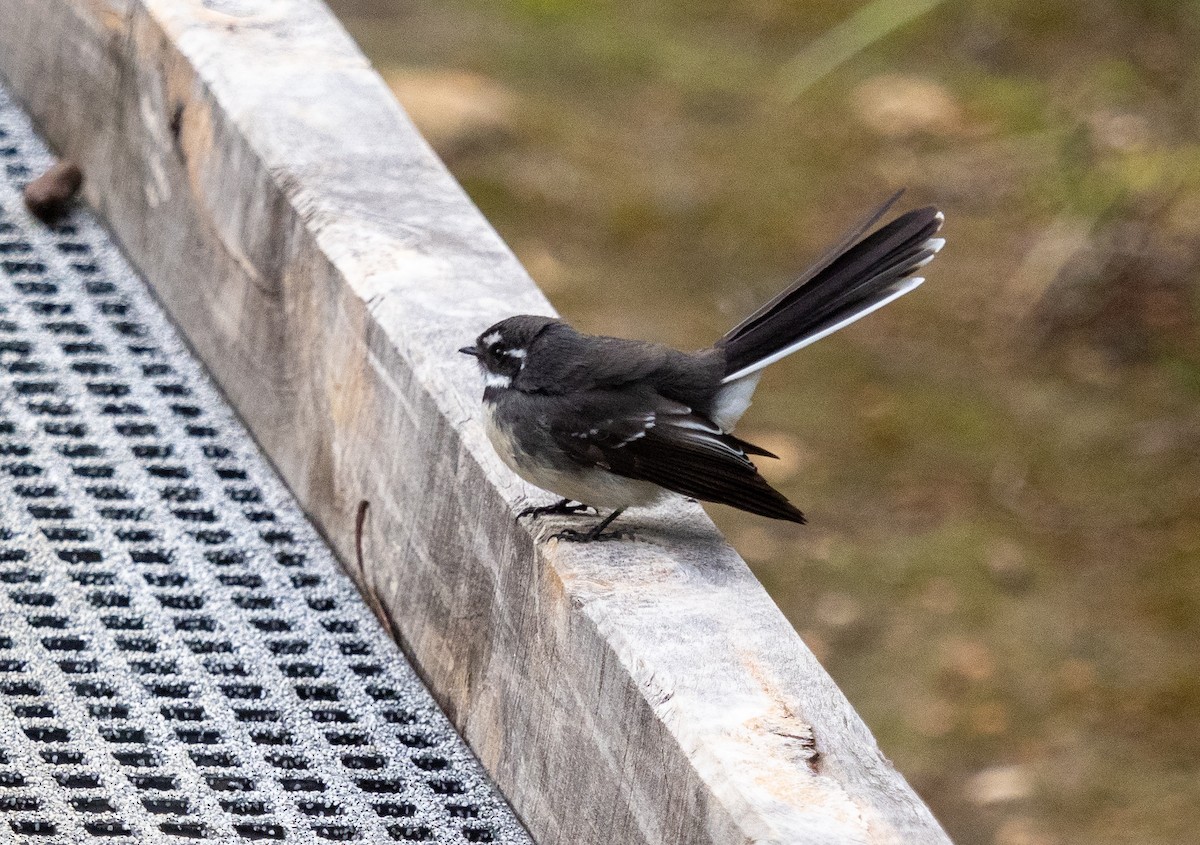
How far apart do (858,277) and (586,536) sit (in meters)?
0.80

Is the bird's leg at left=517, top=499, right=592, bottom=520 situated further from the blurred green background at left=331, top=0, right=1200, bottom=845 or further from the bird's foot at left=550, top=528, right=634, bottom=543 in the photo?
the blurred green background at left=331, top=0, right=1200, bottom=845

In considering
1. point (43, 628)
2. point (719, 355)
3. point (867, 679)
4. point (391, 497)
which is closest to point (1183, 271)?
point (867, 679)

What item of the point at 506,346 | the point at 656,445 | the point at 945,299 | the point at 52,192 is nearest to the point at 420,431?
the point at 506,346

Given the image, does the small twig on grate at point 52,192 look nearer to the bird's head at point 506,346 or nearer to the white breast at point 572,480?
the bird's head at point 506,346

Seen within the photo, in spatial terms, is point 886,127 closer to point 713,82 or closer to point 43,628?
point 713,82

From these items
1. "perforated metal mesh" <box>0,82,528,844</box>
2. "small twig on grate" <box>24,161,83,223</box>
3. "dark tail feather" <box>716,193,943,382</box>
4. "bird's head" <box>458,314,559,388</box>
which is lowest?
"perforated metal mesh" <box>0,82,528,844</box>

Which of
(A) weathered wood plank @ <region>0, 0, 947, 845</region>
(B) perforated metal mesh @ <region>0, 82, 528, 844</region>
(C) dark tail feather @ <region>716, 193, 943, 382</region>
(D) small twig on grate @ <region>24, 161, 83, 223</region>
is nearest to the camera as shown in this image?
(A) weathered wood plank @ <region>0, 0, 947, 845</region>

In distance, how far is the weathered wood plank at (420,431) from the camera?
2.35m

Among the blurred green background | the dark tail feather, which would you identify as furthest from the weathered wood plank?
the blurred green background

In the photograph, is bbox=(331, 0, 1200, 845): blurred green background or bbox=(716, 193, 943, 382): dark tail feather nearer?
bbox=(716, 193, 943, 382): dark tail feather

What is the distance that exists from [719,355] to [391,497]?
716mm

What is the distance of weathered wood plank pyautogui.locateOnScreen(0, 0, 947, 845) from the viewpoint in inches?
92.5

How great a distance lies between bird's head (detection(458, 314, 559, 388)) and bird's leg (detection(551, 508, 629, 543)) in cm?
34

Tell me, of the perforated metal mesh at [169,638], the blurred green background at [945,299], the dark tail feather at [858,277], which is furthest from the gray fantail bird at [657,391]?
the blurred green background at [945,299]
